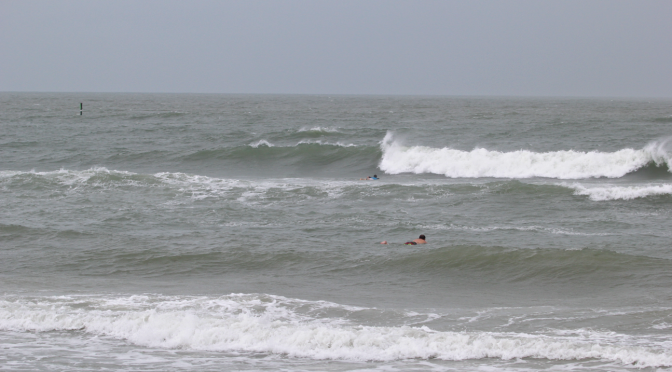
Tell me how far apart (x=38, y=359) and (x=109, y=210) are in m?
11.1

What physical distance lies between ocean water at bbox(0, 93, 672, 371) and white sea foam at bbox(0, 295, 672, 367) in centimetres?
3

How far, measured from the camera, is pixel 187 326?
9406 millimetres

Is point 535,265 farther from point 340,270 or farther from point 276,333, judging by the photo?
point 276,333

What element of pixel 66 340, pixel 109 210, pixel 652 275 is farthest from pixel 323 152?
pixel 66 340

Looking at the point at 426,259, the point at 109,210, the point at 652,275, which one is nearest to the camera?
the point at 652,275

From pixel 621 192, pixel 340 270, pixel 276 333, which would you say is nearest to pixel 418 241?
pixel 340 270

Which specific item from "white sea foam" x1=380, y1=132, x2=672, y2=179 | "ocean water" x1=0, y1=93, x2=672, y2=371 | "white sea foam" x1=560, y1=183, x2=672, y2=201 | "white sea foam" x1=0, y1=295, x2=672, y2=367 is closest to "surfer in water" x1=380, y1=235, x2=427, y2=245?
"ocean water" x1=0, y1=93, x2=672, y2=371

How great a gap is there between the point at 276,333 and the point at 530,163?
2207cm

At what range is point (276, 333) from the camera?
9172 mm

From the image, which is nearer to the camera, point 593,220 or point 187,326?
point 187,326

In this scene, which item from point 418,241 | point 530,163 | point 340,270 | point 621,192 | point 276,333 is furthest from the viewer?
point 530,163

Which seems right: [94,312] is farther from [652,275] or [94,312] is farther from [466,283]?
[652,275]

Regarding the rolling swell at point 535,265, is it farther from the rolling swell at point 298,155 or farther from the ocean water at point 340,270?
the rolling swell at point 298,155

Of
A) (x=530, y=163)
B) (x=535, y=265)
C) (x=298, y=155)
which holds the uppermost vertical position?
(x=530, y=163)
